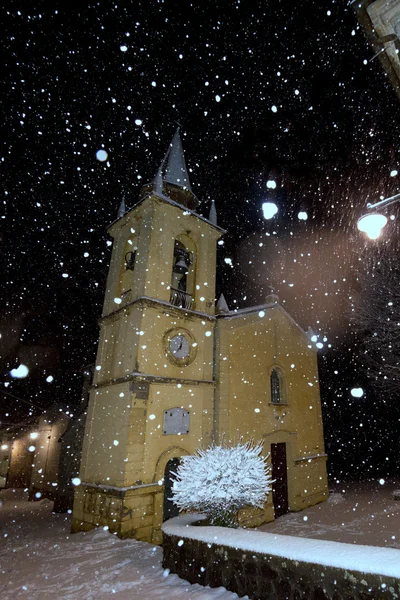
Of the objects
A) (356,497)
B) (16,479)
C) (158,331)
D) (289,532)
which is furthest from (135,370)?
(16,479)

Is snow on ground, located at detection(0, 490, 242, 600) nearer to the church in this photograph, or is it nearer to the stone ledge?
the stone ledge

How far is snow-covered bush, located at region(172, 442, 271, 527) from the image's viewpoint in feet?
21.8

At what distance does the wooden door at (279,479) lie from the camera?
14242 millimetres

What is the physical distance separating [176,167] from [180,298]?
7408 mm

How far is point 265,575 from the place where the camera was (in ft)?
16.5

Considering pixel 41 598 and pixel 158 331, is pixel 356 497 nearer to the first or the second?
pixel 158 331

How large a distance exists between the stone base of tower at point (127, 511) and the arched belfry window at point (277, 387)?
281 inches

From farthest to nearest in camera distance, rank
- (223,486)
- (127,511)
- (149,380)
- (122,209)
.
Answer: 1. (122,209)
2. (149,380)
3. (127,511)
4. (223,486)

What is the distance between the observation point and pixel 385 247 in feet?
44.4

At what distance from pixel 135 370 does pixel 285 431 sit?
321 inches

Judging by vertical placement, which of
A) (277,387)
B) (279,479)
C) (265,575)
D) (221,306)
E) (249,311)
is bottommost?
(279,479)

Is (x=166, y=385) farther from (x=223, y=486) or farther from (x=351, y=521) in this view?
(x=351, y=521)

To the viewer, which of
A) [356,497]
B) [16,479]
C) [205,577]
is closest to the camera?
[205,577]

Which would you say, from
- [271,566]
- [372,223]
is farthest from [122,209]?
[271,566]
